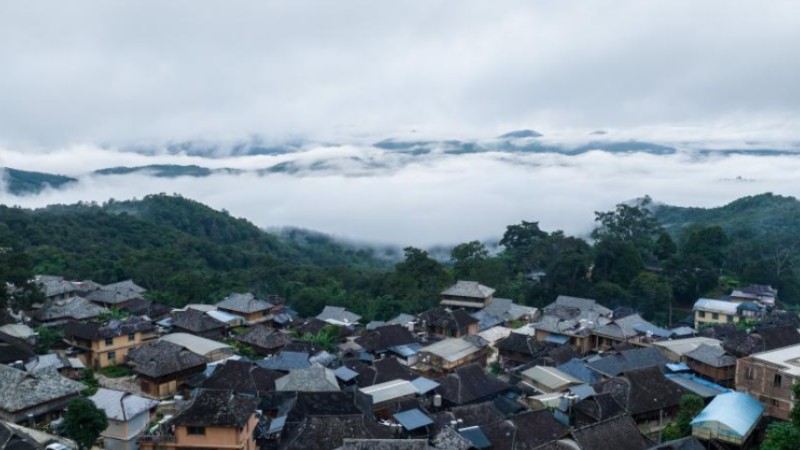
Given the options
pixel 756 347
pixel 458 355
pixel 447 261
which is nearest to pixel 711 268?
pixel 756 347

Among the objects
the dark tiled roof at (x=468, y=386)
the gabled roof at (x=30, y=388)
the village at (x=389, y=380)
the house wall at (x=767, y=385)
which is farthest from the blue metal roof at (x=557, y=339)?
the gabled roof at (x=30, y=388)

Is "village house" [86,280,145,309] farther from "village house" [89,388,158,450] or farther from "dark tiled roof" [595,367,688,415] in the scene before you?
"dark tiled roof" [595,367,688,415]

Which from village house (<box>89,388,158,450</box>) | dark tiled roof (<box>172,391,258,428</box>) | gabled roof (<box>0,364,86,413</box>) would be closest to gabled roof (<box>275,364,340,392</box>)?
dark tiled roof (<box>172,391,258,428</box>)

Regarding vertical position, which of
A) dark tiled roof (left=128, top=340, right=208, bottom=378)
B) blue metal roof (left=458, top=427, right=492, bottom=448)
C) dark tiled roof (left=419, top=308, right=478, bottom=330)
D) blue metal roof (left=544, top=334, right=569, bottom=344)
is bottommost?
blue metal roof (left=544, top=334, right=569, bottom=344)

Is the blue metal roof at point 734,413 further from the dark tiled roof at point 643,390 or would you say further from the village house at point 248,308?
the village house at point 248,308

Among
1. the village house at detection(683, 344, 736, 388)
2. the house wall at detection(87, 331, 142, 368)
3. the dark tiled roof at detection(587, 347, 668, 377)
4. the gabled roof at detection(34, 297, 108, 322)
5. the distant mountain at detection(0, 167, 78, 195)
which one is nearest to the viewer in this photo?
the village house at detection(683, 344, 736, 388)

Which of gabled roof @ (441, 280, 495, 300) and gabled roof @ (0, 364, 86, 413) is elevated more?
A: gabled roof @ (0, 364, 86, 413)

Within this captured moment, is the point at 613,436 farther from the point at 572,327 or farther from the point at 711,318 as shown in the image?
the point at 711,318
